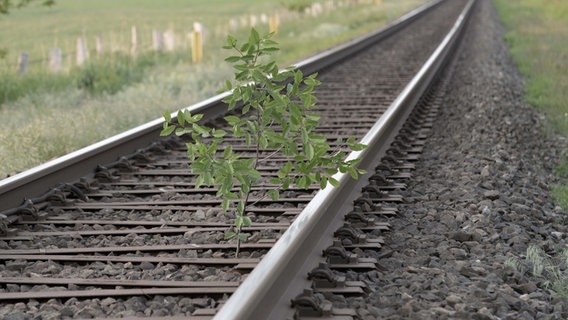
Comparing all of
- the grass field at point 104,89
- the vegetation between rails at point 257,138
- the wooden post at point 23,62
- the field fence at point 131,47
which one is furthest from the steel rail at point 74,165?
the wooden post at point 23,62

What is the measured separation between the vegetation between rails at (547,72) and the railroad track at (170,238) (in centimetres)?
80

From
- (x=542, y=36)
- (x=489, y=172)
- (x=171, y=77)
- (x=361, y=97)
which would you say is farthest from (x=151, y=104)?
(x=542, y=36)

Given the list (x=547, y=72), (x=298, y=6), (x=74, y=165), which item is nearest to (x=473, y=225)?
(x=74, y=165)

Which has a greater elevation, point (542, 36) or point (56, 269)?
point (56, 269)

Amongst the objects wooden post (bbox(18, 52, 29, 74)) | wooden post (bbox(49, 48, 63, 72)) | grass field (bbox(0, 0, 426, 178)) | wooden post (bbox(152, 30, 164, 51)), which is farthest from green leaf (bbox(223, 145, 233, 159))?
wooden post (bbox(152, 30, 164, 51))

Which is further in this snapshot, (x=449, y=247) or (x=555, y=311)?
(x=449, y=247)

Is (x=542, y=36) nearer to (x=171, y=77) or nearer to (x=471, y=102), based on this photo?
(x=171, y=77)

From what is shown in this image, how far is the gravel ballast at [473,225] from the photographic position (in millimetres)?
3846

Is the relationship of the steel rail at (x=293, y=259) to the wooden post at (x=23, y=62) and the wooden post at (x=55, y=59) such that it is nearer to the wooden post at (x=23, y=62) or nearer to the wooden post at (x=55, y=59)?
the wooden post at (x=23, y=62)

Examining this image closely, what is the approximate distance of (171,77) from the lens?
1441 cm

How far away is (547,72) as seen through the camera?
45.9 ft

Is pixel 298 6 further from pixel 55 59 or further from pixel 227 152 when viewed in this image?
pixel 227 152

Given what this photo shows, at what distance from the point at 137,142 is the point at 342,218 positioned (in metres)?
2.82

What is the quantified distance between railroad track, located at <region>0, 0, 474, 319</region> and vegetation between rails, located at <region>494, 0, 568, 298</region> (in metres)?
0.80
